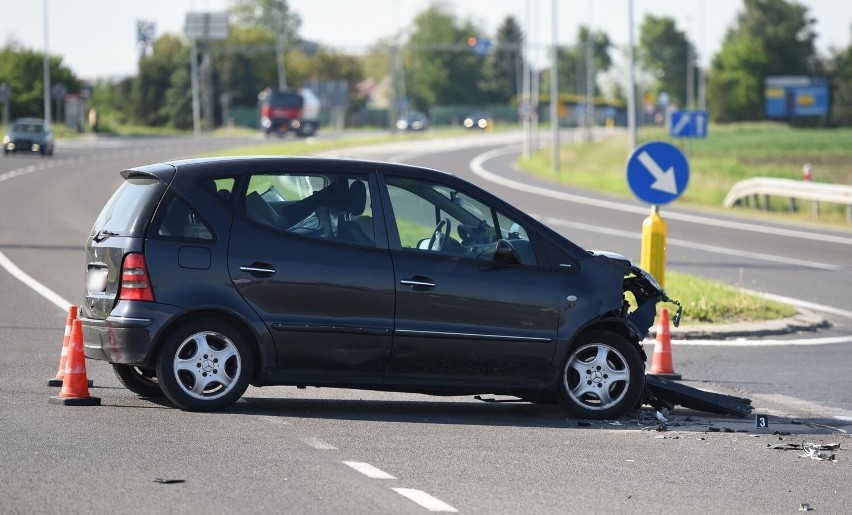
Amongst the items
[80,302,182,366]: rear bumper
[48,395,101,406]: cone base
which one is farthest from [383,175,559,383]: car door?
[48,395,101,406]: cone base

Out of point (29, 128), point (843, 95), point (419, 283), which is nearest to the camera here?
point (419, 283)

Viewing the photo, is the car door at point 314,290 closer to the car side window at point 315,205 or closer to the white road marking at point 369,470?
the car side window at point 315,205

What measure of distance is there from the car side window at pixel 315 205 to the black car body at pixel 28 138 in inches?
2018

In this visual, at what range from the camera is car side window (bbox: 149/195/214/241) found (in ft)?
29.6

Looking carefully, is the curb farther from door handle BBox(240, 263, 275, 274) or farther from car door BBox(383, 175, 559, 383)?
door handle BBox(240, 263, 275, 274)

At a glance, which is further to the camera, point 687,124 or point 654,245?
point 687,124

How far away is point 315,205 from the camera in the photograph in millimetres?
9289

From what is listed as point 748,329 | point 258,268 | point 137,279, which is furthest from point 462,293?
point 748,329

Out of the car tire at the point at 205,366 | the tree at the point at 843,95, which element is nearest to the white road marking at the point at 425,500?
the car tire at the point at 205,366

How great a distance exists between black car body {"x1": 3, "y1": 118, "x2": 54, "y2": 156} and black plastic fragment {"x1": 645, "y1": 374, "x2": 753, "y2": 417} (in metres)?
51.7

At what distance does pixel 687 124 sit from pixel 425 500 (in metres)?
30.7

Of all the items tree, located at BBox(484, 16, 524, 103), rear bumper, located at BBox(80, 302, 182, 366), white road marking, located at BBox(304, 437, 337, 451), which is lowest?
white road marking, located at BBox(304, 437, 337, 451)

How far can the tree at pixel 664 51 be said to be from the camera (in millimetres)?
194625

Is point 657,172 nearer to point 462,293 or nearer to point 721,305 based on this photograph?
point 721,305
